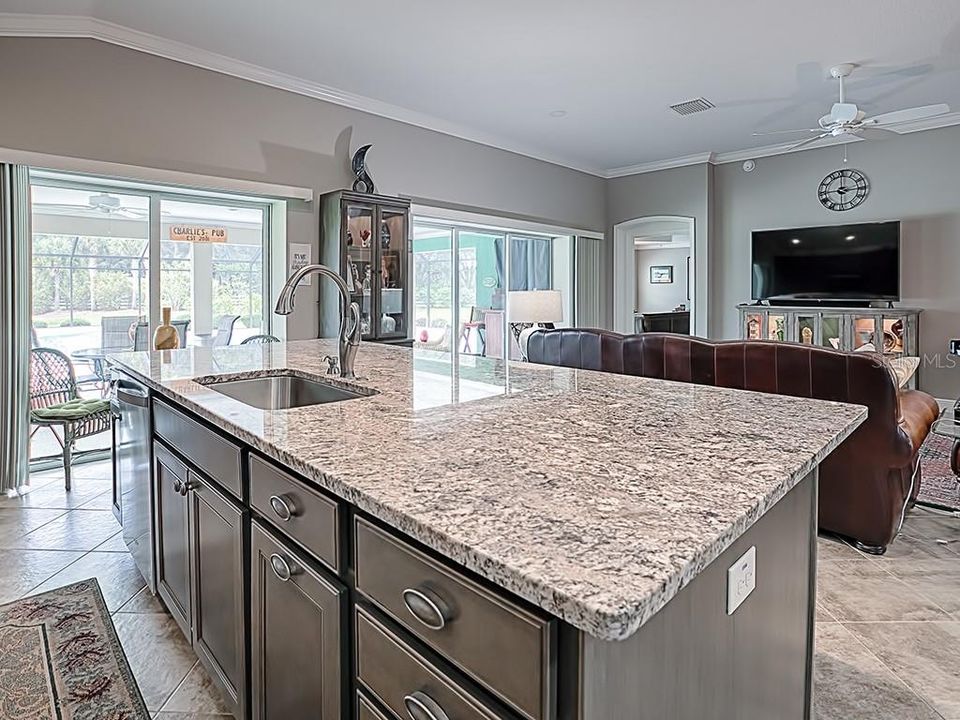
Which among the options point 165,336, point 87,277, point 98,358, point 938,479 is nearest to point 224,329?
point 98,358

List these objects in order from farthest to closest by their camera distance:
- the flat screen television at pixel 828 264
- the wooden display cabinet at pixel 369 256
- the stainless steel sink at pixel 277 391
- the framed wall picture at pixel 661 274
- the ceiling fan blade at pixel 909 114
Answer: the framed wall picture at pixel 661 274 < the flat screen television at pixel 828 264 < the wooden display cabinet at pixel 369 256 < the ceiling fan blade at pixel 909 114 < the stainless steel sink at pixel 277 391

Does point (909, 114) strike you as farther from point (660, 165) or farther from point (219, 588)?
point (219, 588)

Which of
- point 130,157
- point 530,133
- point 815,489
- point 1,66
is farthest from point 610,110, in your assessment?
point 815,489

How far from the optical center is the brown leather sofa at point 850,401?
2676 millimetres

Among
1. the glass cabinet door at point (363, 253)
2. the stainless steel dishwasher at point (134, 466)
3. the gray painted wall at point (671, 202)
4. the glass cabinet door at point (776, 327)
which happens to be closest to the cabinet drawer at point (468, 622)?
the stainless steel dishwasher at point (134, 466)

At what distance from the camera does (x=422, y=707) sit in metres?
0.89

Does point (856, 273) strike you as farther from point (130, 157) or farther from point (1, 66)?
point (1, 66)

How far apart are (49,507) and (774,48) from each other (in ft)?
17.5

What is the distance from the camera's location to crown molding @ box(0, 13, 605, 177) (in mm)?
3561

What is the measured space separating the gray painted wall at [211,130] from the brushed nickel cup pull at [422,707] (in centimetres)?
406

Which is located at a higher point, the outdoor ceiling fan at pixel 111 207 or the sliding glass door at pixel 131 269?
the outdoor ceiling fan at pixel 111 207

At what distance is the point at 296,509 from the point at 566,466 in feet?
1.75

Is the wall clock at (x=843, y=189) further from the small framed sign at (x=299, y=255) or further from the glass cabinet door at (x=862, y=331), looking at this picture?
the small framed sign at (x=299, y=255)

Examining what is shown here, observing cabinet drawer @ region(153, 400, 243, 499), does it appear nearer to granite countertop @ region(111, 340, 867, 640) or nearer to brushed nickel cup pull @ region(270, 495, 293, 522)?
granite countertop @ region(111, 340, 867, 640)
